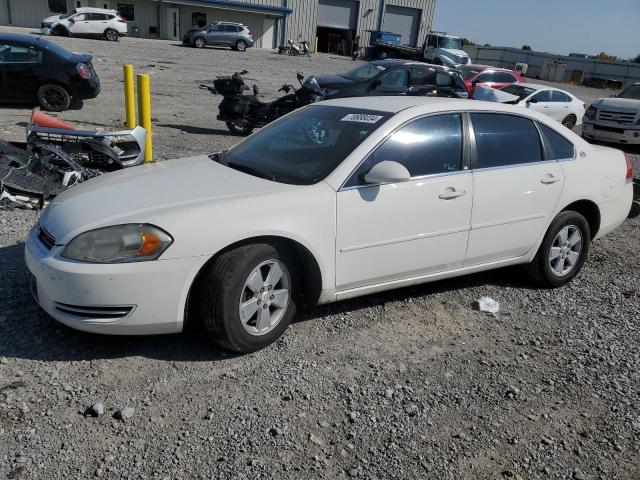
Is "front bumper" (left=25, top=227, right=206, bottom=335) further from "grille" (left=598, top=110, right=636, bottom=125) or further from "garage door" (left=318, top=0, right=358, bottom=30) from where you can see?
"garage door" (left=318, top=0, right=358, bottom=30)

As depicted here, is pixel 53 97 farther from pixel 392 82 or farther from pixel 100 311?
pixel 100 311

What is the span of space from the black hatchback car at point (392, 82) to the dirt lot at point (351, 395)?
8929mm

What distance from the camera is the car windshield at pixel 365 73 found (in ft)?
44.4

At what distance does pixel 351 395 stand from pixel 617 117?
12.7m

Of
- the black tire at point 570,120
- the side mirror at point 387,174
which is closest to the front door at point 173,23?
the black tire at point 570,120

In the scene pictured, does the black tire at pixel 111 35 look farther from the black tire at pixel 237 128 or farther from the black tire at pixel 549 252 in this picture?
the black tire at pixel 549 252

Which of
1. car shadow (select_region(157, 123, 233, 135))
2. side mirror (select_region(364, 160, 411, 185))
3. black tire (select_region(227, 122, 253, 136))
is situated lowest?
car shadow (select_region(157, 123, 233, 135))

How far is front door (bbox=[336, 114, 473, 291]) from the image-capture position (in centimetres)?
378

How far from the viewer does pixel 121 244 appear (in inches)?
126

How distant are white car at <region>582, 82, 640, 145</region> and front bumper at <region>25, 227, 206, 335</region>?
42.3 ft

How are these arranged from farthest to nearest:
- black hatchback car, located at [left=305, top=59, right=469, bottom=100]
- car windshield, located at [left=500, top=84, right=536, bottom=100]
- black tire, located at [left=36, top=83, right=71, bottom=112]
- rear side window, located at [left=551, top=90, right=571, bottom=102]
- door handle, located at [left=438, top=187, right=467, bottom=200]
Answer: rear side window, located at [left=551, top=90, right=571, bottom=102] < car windshield, located at [left=500, top=84, right=536, bottom=100] < black hatchback car, located at [left=305, top=59, right=469, bottom=100] < black tire, located at [left=36, top=83, right=71, bottom=112] < door handle, located at [left=438, top=187, right=467, bottom=200]

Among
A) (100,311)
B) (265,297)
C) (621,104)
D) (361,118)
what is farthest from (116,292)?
(621,104)

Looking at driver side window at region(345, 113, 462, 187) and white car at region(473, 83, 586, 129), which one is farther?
white car at region(473, 83, 586, 129)

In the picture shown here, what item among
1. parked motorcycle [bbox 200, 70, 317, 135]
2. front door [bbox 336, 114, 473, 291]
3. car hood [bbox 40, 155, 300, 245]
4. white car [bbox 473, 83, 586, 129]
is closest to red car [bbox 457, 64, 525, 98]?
white car [bbox 473, 83, 586, 129]
